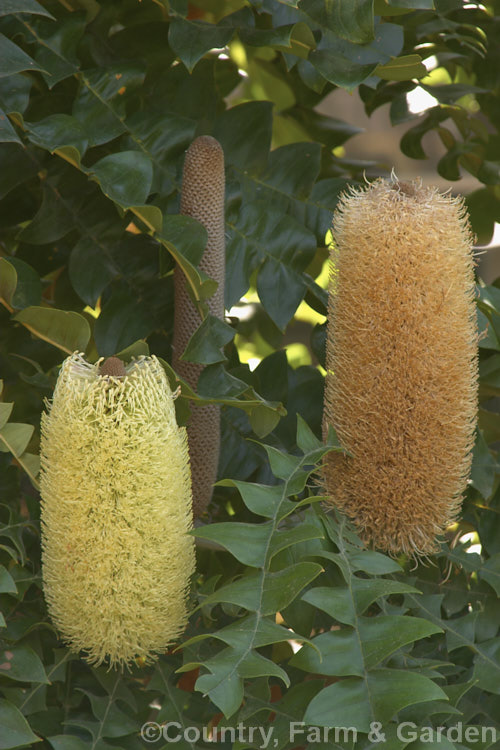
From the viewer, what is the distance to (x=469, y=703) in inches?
20.1

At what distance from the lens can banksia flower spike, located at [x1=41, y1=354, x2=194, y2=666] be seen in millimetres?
407

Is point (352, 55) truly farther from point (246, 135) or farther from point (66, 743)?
point (66, 743)

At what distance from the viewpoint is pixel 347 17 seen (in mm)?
512

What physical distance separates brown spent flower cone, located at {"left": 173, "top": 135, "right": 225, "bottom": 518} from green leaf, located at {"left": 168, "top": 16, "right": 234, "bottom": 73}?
0.06 metres

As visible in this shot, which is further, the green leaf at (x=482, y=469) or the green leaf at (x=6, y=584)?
the green leaf at (x=482, y=469)

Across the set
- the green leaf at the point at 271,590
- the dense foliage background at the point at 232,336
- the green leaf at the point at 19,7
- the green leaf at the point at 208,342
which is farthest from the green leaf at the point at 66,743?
the green leaf at the point at 19,7

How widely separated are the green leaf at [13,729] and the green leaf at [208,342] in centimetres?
22

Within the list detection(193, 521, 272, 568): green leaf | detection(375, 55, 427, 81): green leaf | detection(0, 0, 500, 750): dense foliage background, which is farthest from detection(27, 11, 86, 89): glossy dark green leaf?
detection(193, 521, 272, 568): green leaf

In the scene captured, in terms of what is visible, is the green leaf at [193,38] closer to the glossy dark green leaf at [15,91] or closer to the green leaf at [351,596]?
the glossy dark green leaf at [15,91]

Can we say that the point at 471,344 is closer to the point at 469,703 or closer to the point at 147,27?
the point at 469,703

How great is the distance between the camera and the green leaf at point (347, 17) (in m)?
0.50

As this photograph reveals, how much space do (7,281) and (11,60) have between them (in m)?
0.14

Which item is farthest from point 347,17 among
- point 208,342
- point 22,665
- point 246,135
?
point 22,665

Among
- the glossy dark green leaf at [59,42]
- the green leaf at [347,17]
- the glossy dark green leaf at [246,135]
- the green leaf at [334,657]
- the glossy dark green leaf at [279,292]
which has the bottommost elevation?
the green leaf at [334,657]
